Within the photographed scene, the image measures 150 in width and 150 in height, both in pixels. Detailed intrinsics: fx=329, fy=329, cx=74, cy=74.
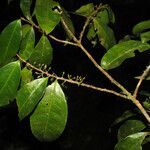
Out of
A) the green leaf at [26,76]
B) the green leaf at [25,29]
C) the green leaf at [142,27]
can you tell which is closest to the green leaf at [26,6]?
the green leaf at [25,29]

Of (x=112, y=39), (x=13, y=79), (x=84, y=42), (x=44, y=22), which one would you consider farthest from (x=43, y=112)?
(x=84, y=42)

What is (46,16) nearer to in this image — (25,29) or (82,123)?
(25,29)

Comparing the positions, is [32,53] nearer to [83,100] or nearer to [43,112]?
[43,112]

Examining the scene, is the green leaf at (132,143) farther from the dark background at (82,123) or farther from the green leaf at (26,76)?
the dark background at (82,123)

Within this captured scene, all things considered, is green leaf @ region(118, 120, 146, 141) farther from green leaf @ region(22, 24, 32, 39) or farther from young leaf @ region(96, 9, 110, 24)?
green leaf @ region(22, 24, 32, 39)

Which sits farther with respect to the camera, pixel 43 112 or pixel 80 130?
pixel 80 130

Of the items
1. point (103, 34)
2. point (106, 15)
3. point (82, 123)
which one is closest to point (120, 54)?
point (103, 34)
